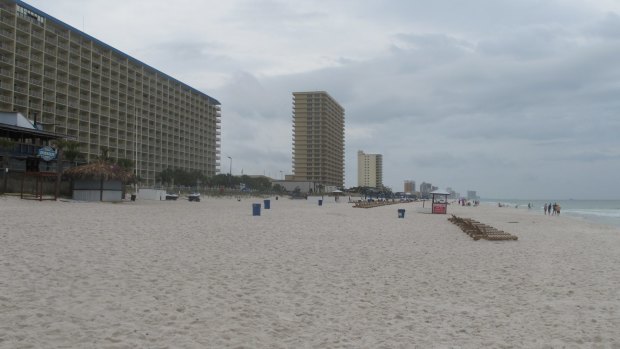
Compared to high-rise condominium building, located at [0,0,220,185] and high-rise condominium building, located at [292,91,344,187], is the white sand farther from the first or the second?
high-rise condominium building, located at [292,91,344,187]

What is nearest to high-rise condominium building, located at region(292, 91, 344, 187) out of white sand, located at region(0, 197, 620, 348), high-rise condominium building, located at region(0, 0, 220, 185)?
high-rise condominium building, located at region(0, 0, 220, 185)

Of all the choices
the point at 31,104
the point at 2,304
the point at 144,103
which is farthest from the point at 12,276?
the point at 144,103

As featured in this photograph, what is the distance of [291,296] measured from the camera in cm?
789

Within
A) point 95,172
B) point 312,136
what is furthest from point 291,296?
→ point 312,136

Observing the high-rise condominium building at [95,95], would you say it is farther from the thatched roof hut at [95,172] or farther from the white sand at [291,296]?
the white sand at [291,296]

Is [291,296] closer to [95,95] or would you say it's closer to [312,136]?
[95,95]

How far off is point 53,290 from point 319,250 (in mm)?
7838

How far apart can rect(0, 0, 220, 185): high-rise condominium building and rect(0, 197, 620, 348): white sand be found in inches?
2799

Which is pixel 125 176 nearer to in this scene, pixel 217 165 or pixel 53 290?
pixel 53 290

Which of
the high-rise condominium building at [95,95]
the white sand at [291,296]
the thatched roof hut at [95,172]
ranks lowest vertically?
the white sand at [291,296]

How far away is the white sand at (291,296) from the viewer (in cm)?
573

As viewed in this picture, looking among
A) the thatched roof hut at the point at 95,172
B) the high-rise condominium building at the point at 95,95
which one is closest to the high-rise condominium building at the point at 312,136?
the high-rise condominium building at the point at 95,95

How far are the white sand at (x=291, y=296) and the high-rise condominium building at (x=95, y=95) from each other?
7110 centimetres

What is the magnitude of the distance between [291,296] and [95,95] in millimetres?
106819
